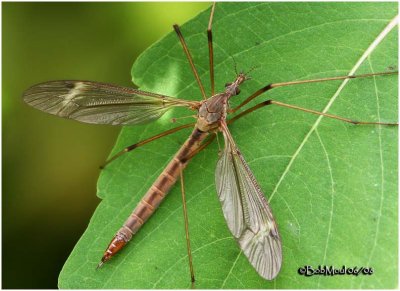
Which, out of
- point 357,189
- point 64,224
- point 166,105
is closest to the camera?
point 357,189

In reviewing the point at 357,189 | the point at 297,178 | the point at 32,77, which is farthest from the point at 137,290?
the point at 32,77

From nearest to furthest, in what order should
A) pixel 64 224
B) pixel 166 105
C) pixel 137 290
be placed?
pixel 137 290
pixel 166 105
pixel 64 224

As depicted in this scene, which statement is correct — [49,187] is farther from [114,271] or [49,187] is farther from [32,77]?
[114,271]

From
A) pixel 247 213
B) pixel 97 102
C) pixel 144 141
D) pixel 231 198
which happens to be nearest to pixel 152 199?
pixel 144 141

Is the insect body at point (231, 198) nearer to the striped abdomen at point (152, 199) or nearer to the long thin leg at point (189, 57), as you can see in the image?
the striped abdomen at point (152, 199)

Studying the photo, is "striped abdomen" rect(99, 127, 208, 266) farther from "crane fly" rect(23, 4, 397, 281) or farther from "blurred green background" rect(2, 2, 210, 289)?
"blurred green background" rect(2, 2, 210, 289)

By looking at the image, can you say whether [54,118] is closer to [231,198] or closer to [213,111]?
[213,111]

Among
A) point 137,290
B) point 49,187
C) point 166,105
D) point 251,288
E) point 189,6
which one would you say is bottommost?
point 251,288

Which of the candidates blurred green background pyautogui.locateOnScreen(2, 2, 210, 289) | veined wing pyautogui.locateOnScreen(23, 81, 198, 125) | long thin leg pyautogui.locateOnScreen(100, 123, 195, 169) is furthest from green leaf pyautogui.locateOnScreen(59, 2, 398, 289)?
blurred green background pyautogui.locateOnScreen(2, 2, 210, 289)
